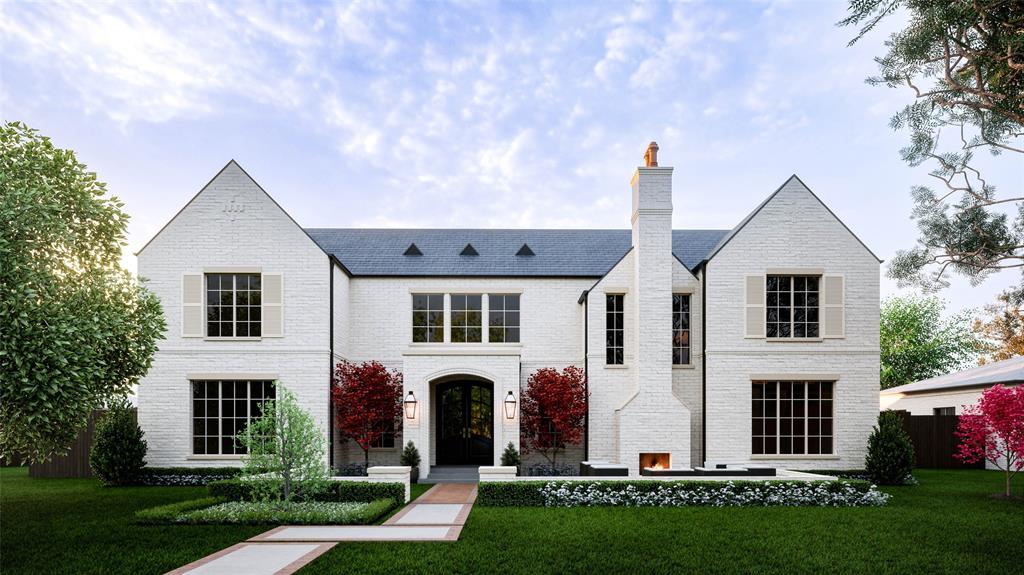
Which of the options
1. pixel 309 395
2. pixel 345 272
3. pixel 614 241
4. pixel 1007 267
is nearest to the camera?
pixel 1007 267

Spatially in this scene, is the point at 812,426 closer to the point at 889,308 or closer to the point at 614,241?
the point at 614,241

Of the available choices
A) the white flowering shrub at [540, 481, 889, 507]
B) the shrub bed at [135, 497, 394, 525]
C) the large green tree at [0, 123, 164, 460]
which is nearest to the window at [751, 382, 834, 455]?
the white flowering shrub at [540, 481, 889, 507]

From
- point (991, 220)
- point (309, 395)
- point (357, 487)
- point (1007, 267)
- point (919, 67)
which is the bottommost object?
point (357, 487)

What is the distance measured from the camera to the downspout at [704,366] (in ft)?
59.5

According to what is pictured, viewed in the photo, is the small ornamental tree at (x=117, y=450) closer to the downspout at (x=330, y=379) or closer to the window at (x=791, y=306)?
the downspout at (x=330, y=379)

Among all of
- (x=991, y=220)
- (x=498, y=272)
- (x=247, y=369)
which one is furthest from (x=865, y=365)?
(x=247, y=369)

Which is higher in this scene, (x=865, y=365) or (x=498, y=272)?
(x=498, y=272)

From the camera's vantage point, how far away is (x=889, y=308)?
45094 mm

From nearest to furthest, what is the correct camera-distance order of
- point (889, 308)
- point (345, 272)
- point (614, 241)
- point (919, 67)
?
point (919, 67) → point (345, 272) → point (614, 241) → point (889, 308)

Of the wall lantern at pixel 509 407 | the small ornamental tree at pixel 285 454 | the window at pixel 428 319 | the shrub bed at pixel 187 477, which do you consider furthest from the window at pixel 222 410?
the wall lantern at pixel 509 407

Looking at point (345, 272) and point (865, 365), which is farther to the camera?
point (345, 272)

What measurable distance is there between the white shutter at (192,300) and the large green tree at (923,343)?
42259 millimetres

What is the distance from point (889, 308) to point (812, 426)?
32439mm

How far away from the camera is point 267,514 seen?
11.5 metres
